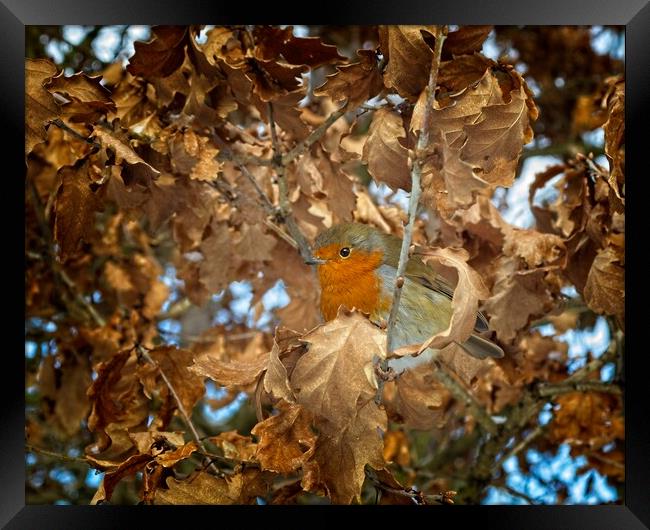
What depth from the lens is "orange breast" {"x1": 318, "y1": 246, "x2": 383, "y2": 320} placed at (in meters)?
1.63

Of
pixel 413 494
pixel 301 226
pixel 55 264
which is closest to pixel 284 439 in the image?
pixel 413 494

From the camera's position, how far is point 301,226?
1972 mm

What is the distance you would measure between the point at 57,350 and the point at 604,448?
6.23ft

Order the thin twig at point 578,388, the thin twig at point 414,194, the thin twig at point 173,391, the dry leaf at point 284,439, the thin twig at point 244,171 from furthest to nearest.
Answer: the thin twig at point 578,388 < the thin twig at point 244,171 < the thin twig at point 173,391 < the dry leaf at point 284,439 < the thin twig at point 414,194

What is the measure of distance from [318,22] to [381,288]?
665 mm

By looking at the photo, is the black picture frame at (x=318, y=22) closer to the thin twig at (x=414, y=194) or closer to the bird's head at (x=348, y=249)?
the thin twig at (x=414, y=194)

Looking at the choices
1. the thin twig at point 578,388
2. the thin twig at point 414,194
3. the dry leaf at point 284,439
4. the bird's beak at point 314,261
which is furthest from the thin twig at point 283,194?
the thin twig at point 578,388

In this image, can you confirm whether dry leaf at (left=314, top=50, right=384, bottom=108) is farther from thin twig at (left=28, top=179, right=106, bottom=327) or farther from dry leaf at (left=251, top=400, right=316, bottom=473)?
thin twig at (left=28, top=179, right=106, bottom=327)

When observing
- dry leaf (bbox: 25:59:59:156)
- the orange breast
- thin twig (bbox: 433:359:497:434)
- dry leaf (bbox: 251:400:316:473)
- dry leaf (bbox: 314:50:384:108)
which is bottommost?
thin twig (bbox: 433:359:497:434)

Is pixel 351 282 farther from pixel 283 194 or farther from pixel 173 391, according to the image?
pixel 173 391

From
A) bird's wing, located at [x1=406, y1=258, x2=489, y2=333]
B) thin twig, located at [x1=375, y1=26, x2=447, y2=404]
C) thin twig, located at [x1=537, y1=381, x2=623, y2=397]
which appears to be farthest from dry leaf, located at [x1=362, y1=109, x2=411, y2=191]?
thin twig, located at [x1=537, y1=381, x2=623, y2=397]

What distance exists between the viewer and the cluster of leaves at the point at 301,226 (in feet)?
3.81

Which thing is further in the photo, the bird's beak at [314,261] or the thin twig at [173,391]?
the bird's beak at [314,261]

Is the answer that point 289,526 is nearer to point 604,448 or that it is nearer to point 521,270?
point 521,270
